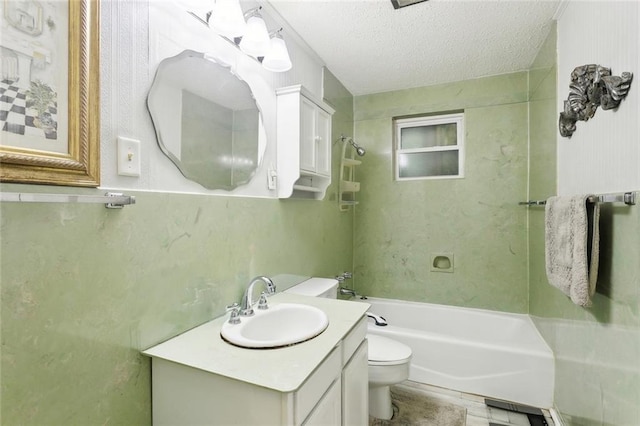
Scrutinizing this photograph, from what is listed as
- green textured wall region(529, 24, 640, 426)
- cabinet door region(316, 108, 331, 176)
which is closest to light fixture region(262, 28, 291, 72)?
cabinet door region(316, 108, 331, 176)

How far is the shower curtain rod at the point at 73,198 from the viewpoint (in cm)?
67

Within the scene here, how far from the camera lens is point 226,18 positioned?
1.23 meters

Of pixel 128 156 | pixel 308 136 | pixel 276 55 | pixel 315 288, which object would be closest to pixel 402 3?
pixel 276 55

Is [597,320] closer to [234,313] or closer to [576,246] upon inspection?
[576,246]

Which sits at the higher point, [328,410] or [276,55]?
[276,55]

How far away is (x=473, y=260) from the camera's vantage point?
267 centimetres

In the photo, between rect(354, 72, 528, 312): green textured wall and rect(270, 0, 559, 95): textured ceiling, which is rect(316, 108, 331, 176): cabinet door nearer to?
rect(270, 0, 559, 95): textured ceiling

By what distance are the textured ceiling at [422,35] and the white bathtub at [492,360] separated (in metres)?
2.05

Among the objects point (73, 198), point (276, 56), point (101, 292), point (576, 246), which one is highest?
point (276, 56)

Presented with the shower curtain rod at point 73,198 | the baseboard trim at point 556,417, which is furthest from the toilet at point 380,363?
the shower curtain rod at point 73,198

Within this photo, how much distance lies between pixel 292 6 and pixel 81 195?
1.51 m

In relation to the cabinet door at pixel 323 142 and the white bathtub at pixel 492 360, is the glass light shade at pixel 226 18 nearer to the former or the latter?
the cabinet door at pixel 323 142

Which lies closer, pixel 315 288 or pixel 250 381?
pixel 250 381

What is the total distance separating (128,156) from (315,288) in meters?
1.32
